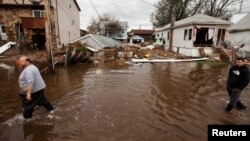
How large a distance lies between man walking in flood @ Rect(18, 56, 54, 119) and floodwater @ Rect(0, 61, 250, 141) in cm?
51

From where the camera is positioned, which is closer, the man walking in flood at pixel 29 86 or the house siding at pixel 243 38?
the man walking in flood at pixel 29 86

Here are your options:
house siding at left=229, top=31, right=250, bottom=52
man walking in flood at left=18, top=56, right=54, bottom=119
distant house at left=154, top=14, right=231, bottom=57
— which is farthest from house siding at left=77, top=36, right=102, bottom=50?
house siding at left=229, top=31, right=250, bottom=52

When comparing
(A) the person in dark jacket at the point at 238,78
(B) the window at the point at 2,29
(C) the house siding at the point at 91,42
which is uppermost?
(B) the window at the point at 2,29

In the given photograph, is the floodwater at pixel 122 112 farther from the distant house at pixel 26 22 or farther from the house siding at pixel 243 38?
the house siding at pixel 243 38

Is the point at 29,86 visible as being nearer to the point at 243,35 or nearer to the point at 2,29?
the point at 2,29

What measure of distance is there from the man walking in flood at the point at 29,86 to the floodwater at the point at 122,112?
512mm

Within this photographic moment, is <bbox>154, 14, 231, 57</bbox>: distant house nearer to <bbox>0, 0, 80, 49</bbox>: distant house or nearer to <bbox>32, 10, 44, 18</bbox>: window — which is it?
<bbox>0, 0, 80, 49</bbox>: distant house

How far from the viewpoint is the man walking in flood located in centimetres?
461

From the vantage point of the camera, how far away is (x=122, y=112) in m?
5.70

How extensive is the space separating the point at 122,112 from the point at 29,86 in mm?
2652

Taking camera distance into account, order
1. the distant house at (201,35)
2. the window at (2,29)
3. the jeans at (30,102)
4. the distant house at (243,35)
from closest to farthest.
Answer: the jeans at (30,102) → the distant house at (201,35) → the distant house at (243,35) → the window at (2,29)

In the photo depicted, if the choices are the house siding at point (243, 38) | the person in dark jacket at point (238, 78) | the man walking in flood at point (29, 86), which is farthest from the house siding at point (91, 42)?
the person in dark jacket at point (238, 78)

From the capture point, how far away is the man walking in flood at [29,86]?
15.1 ft

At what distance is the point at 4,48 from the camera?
19703 millimetres
